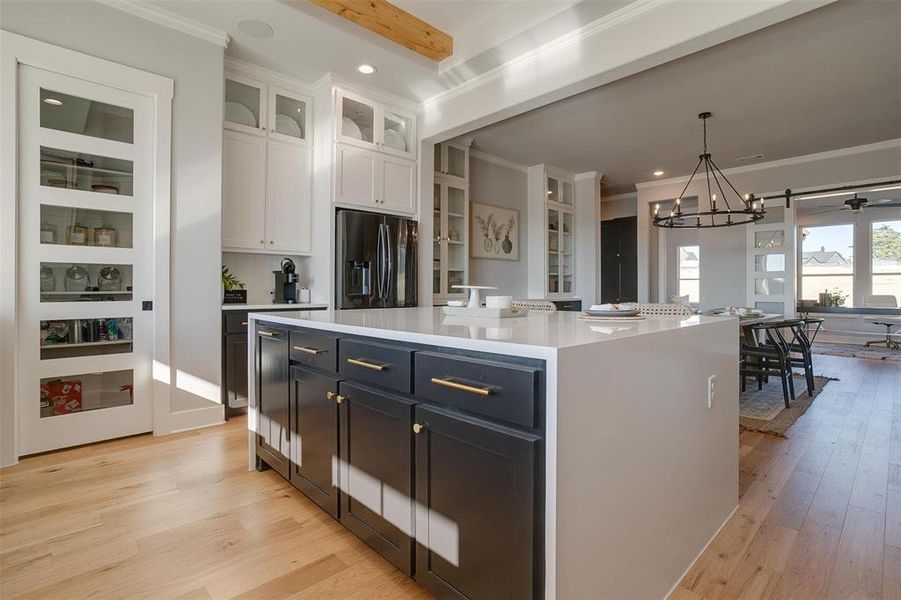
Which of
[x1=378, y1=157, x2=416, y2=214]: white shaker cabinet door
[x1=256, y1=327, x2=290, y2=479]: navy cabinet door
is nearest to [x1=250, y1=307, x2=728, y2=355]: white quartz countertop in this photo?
[x1=256, y1=327, x2=290, y2=479]: navy cabinet door

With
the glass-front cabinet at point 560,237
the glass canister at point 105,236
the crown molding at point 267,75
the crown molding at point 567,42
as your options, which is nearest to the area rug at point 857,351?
the glass-front cabinet at point 560,237

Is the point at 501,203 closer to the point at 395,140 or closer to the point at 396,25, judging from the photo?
the point at 395,140

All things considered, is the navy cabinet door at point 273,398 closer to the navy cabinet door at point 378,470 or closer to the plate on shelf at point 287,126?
the navy cabinet door at point 378,470

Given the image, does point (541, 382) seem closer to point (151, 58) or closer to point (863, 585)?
point (863, 585)

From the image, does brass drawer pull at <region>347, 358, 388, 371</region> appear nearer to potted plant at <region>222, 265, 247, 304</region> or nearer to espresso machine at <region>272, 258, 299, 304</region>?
potted plant at <region>222, 265, 247, 304</region>

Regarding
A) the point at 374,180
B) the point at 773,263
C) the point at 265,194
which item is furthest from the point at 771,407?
the point at 265,194

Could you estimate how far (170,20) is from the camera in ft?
9.52

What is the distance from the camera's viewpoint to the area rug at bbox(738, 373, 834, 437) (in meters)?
3.19

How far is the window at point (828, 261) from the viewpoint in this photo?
9.54 meters

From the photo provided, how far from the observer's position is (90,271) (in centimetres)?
274

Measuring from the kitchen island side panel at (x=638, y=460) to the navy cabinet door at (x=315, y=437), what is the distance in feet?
3.25

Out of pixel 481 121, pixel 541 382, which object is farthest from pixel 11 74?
pixel 541 382

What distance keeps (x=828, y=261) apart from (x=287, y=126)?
11.6 meters

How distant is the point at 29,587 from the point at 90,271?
75.8 inches
